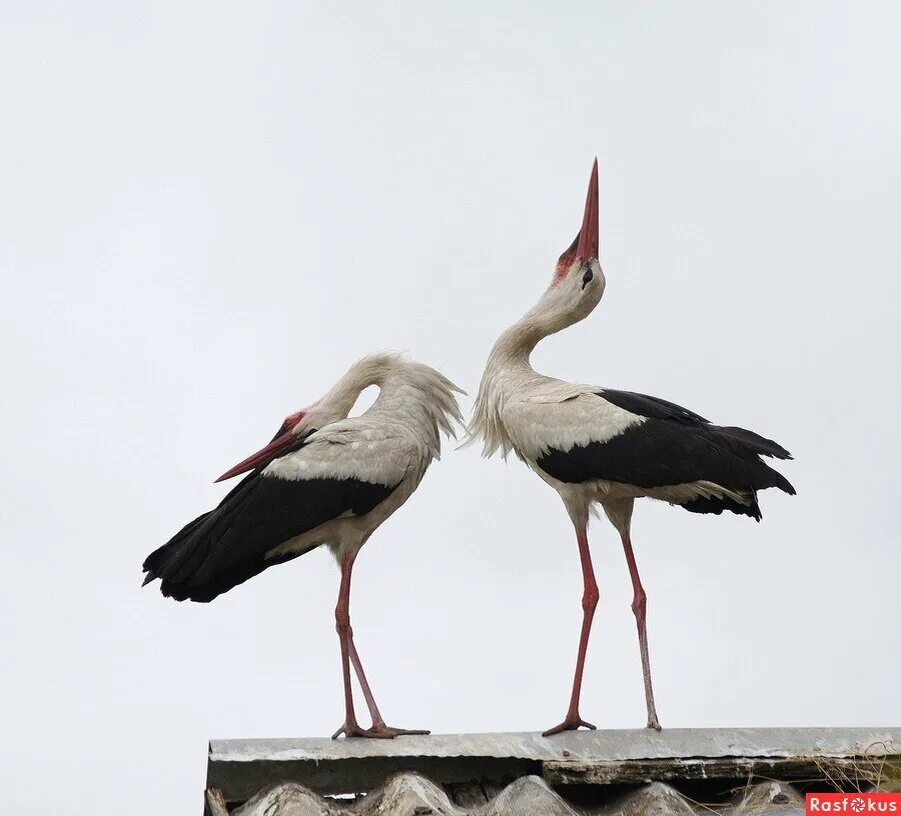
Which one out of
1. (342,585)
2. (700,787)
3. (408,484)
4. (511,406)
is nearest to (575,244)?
(511,406)

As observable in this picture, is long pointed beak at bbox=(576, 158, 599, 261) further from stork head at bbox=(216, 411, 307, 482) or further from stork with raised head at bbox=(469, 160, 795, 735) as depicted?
stork head at bbox=(216, 411, 307, 482)

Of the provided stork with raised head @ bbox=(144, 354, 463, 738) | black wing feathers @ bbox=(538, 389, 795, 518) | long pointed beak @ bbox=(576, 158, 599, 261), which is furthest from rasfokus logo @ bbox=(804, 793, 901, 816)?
long pointed beak @ bbox=(576, 158, 599, 261)

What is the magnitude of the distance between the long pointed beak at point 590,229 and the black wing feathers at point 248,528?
208 cm

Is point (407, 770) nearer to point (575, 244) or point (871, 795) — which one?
point (871, 795)

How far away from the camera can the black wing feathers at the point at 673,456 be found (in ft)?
24.6

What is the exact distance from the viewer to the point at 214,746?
227 inches

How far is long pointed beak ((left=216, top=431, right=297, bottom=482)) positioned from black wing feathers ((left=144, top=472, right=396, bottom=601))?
1.22m

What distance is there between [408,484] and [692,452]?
5.60ft

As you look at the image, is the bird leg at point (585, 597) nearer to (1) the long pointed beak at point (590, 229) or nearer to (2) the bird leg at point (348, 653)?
(2) the bird leg at point (348, 653)

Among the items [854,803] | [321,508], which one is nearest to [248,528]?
[321,508]

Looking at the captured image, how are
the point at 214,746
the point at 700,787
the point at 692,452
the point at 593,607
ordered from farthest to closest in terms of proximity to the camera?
the point at 593,607 < the point at 692,452 < the point at 700,787 < the point at 214,746

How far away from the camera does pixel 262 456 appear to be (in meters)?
9.35

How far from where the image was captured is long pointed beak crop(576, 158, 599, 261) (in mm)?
8859

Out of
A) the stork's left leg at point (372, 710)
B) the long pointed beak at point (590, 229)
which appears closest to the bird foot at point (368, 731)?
the stork's left leg at point (372, 710)
